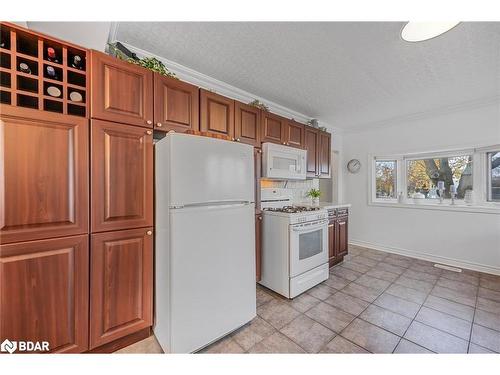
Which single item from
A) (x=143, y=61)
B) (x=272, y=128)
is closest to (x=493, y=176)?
(x=272, y=128)

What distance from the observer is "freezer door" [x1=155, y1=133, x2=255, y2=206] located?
1.29m

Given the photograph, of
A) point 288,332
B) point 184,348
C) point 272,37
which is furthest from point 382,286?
point 272,37

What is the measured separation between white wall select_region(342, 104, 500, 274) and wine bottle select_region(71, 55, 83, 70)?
14.5 ft

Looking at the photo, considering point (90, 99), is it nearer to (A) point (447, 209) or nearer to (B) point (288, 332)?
(B) point (288, 332)

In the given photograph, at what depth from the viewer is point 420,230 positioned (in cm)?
338

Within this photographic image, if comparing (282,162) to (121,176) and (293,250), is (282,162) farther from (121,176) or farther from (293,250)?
(121,176)

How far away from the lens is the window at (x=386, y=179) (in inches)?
152

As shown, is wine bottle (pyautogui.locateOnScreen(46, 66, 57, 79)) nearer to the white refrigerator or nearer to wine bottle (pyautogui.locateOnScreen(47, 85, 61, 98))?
wine bottle (pyautogui.locateOnScreen(47, 85, 61, 98))

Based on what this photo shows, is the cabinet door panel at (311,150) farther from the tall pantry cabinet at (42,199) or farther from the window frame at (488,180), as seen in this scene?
the tall pantry cabinet at (42,199)

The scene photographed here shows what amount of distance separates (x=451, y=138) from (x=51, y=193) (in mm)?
4804

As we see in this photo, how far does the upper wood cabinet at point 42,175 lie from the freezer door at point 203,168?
1.62 feet

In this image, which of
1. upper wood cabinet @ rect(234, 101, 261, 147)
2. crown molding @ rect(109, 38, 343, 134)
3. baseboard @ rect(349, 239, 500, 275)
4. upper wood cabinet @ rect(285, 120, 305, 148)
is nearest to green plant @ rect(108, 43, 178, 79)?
crown molding @ rect(109, 38, 343, 134)

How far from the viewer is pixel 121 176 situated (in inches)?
55.1

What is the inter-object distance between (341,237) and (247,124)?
226 centimetres
